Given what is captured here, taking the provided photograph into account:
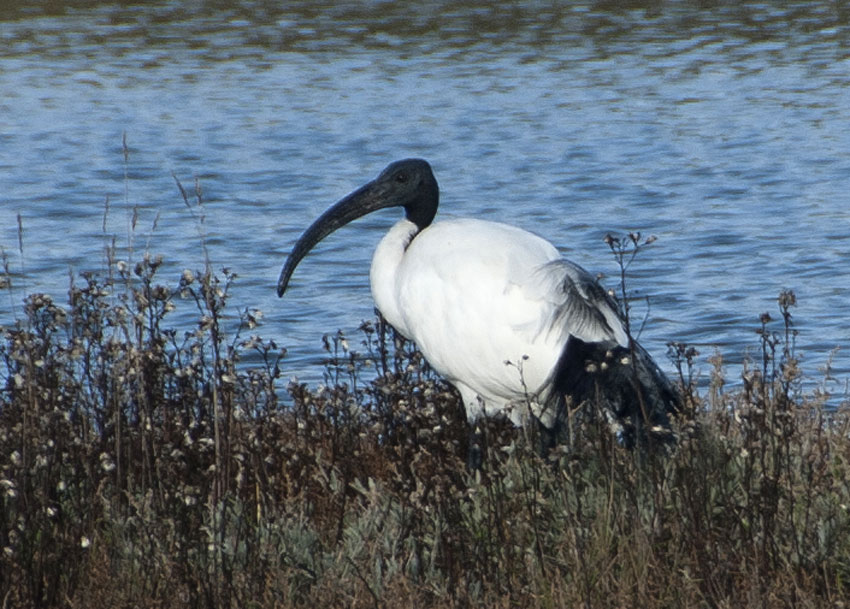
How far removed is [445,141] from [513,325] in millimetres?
11026

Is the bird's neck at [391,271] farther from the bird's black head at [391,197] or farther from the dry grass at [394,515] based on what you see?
the dry grass at [394,515]

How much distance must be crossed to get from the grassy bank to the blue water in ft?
2.42

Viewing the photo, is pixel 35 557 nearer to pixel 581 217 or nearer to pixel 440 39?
pixel 581 217

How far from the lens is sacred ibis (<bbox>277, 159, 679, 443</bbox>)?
17.4ft

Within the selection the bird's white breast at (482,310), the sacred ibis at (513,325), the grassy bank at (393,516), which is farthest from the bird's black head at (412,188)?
the grassy bank at (393,516)

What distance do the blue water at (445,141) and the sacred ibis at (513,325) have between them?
114 cm

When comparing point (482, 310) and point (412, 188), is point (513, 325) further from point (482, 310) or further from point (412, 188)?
point (412, 188)

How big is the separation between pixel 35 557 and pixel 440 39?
20279 mm

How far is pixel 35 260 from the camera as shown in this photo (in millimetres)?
11906

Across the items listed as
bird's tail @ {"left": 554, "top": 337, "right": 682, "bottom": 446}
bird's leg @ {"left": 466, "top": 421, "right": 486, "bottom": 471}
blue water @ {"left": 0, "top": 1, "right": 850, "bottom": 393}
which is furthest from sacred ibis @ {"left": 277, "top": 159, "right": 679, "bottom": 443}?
blue water @ {"left": 0, "top": 1, "right": 850, "bottom": 393}

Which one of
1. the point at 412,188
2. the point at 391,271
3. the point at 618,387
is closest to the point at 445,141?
the point at 412,188

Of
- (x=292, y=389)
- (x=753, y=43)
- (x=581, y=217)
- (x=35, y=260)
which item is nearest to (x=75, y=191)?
(x=35, y=260)

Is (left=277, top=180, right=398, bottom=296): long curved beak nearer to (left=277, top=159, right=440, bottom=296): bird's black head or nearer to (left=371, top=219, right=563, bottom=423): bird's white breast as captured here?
(left=277, top=159, right=440, bottom=296): bird's black head

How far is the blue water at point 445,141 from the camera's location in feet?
35.2
